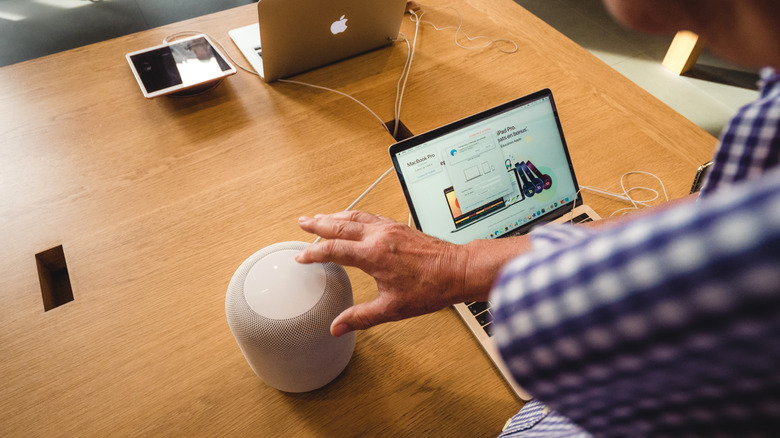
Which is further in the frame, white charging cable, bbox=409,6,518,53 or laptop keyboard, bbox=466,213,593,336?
white charging cable, bbox=409,6,518,53

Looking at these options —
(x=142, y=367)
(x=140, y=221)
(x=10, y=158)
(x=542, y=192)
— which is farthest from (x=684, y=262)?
(x=10, y=158)

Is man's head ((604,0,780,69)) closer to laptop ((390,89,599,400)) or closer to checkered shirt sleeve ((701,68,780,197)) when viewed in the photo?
checkered shirt sleeve ((701,68,780,197))

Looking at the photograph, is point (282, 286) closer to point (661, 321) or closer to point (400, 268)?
point (400, 268)

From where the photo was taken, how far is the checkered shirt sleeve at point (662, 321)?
20 centimetres

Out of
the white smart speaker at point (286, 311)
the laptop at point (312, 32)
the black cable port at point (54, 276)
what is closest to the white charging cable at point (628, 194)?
the white smart speaker at point (286, 311)

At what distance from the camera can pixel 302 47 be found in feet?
3.58

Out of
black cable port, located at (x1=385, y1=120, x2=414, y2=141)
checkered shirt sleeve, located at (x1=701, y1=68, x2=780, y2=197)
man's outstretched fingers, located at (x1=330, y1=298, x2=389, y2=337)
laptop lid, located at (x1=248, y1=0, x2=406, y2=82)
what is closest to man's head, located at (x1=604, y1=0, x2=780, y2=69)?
checkered shirt sleeve, located at (x1=701, y1=68, x2=780, y2=197)

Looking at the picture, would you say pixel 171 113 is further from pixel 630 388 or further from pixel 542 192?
pixel 630 388

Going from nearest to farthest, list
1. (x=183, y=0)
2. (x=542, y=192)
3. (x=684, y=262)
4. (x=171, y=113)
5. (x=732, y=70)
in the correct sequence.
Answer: (x=684, y=262) → (x=542, y=192) → (x=171, y=113) → (x=732, y=70) → (x=183, y=0)

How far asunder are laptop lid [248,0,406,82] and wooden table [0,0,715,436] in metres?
0.04

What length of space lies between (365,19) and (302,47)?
0.60 feet

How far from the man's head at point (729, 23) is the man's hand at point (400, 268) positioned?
1.15ft

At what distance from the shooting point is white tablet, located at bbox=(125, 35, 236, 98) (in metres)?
1.05

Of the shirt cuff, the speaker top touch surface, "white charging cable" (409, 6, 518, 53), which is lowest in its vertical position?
the shirt cuff
